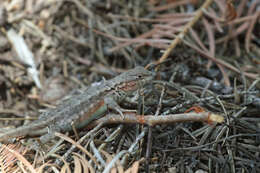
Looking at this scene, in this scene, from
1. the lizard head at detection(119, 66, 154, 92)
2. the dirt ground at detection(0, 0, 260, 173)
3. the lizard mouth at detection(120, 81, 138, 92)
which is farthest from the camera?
the lizard mouth at detection(120, 81, 138, 92)

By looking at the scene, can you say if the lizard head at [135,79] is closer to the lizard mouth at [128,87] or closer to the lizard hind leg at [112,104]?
the lizard mouth at [128,87]

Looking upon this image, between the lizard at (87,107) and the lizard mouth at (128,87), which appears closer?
the lizard at (87,107)

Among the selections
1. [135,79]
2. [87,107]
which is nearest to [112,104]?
[87,107]

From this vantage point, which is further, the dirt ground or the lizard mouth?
the lizard mouth

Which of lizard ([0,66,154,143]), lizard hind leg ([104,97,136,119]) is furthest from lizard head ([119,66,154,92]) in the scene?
lizard hind leg ([104,97,136,119])

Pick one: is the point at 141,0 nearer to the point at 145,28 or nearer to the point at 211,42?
the point at 145,28

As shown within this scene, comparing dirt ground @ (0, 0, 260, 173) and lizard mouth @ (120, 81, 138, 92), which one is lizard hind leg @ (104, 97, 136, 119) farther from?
lizard mouth @ (120, 81, 138, 92)

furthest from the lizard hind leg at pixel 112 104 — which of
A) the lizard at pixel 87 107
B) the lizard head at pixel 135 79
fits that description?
the lizard head at pixel 135 79

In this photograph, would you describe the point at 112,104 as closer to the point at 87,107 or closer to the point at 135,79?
the point at 87,107

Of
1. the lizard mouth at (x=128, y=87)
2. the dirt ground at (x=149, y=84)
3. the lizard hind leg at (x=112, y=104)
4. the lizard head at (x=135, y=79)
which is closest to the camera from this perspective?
the dirt ground at (x=149, y=84)
